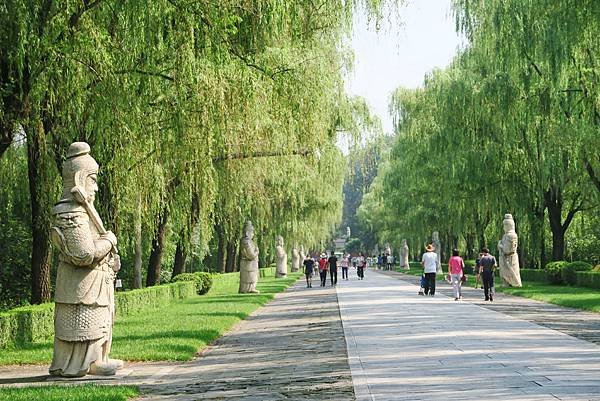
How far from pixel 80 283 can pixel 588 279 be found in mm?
26564

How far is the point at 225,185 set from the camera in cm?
Result: 2522

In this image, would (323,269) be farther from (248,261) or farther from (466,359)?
(466,359)

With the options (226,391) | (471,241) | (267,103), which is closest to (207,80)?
(267,103)

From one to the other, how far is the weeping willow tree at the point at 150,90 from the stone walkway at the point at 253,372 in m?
3.13

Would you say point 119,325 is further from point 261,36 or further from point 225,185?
point 261,36

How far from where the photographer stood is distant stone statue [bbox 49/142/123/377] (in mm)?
12469

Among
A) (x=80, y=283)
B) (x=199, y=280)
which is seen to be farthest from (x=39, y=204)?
(x=199, y=280)

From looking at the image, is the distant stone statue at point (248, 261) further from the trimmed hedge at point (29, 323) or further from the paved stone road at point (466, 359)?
the paved stone road at point (466, 359)

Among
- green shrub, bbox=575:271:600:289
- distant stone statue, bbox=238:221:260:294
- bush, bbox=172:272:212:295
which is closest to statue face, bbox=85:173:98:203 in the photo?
distant stone statue, bbox=238:221:260:294

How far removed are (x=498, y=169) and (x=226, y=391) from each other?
98.7 feet

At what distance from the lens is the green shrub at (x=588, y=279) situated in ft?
113

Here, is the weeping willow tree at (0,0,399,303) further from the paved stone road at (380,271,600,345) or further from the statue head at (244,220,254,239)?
the statue head at (244,220,254,239)

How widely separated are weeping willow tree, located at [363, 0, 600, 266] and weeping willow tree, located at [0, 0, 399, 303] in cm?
644

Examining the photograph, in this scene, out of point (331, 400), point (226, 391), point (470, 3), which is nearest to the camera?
point (331, 400)
